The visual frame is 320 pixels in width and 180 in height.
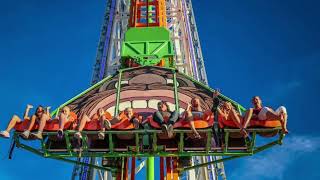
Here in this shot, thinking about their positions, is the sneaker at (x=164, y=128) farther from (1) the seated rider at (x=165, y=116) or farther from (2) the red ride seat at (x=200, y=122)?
(2) the red ride seat at (x=200, y=122)

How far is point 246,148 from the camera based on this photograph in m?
8.42

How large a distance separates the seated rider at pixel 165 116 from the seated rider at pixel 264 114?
1185mm

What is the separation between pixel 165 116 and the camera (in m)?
7.94

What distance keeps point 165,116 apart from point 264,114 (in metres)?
1.65

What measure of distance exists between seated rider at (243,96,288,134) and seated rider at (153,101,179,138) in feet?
3.89

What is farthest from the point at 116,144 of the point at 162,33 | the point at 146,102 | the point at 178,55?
the point at 178,55

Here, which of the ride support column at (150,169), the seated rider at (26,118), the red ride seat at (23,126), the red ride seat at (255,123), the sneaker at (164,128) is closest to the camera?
the sneaker at (164,128)

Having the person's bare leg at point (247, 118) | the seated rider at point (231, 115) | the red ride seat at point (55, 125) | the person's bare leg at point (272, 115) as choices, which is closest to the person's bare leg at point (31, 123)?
the red ride seat at point (55, 125)

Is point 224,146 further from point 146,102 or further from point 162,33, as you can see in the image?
point 162,33

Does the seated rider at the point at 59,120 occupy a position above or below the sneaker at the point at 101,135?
above

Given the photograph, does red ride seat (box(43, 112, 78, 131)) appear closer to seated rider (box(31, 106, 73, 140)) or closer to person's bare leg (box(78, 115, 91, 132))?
seated rider (box(31, 106, 73, 140))

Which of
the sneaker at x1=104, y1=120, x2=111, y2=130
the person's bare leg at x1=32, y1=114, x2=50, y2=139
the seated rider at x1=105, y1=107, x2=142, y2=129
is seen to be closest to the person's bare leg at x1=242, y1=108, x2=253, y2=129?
the seated rider at x1=105, y1=107, x2=142, y2=129

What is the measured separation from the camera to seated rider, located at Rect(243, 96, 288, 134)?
769 centimetres

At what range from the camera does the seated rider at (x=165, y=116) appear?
7.64 meters
